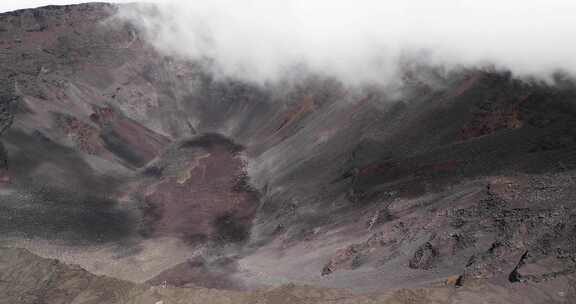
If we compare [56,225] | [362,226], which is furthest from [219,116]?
[362,226]

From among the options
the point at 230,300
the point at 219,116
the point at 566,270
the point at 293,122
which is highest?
the point at 219,116

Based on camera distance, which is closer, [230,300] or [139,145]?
[230,300]

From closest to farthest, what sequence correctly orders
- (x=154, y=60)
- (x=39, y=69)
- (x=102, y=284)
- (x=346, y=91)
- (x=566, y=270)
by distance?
1. (x=566, y=270)
2. (x=102, y=284)
3. (x=346, y=91)
4. (x=39, y=69)
5. (x=154, y=60)

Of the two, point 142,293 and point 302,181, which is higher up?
point 302,181

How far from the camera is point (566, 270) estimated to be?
16453 millimetres

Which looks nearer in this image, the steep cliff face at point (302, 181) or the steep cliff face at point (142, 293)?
the steep cliff face at point (142, 293)

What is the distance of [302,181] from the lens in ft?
113

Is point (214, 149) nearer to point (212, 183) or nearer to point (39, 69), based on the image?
point (212, 183)

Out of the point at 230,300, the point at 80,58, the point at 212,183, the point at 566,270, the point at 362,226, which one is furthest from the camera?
the point at 80,58

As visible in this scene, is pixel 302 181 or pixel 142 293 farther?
pixel 302 181

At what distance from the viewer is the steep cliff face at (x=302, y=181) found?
20375mm

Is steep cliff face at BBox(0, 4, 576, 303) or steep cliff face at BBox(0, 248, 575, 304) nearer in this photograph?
steep cliff face at BBox(0, 248, 575, 304)

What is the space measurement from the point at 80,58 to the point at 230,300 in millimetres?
44032

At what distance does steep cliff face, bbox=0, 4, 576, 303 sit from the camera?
20375 millimetres
